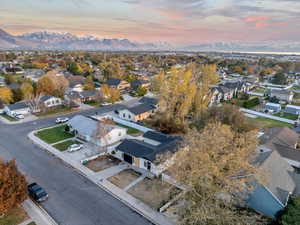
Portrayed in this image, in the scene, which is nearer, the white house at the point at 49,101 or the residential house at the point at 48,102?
the residential house at the point at 48,102

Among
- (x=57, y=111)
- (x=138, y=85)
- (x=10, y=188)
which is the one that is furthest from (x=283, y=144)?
(x=138, y=85)

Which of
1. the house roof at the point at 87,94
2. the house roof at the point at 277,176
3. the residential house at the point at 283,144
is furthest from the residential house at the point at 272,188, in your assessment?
the house roof at the point at 87,94

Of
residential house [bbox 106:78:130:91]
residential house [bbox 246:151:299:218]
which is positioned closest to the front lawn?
residential house [bbox 246:151:299:218]

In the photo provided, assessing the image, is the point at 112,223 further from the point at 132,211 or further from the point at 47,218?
the point at 47,218

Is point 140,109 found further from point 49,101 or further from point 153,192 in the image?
point 153,192

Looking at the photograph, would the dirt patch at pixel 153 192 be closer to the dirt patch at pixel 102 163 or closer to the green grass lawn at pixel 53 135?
the dirt patch at pixel 102 163

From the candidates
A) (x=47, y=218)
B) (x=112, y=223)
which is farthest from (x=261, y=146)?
(x=47, y=218)
